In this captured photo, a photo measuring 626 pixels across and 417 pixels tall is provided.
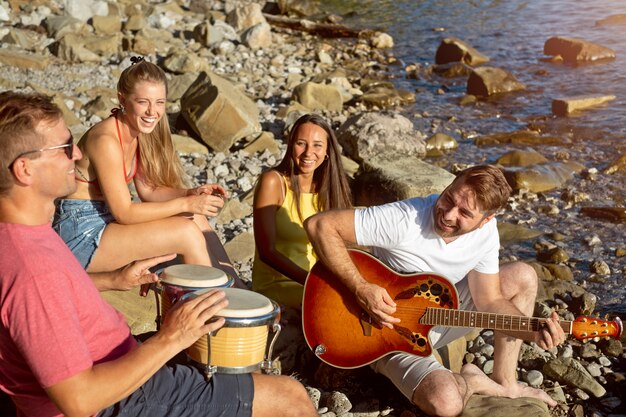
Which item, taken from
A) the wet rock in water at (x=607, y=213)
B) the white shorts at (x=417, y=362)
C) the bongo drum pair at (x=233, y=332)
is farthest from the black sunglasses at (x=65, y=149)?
the wet rock in water at (x=607, y=213)

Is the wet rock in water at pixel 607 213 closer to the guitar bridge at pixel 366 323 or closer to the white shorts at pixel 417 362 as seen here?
the white shorts at pixel 417 362

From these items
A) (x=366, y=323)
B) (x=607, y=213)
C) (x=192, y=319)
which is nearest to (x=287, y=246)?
(x=366, y=323)

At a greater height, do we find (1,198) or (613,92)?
(1,198)

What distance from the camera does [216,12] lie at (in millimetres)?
18922

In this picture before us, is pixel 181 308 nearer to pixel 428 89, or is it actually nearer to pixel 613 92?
pixel 428 89

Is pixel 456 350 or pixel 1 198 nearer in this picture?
pixel 1 198

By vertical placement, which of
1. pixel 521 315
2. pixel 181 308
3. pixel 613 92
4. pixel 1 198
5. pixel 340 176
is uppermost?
pixel 1 198

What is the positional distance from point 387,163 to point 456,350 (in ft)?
10.3

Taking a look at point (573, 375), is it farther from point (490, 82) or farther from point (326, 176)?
point (490, 82)

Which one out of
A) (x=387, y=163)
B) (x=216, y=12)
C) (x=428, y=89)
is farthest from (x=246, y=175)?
(x=216, y=12)

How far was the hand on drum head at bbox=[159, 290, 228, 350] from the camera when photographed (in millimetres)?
2916

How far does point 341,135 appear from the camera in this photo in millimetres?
10000

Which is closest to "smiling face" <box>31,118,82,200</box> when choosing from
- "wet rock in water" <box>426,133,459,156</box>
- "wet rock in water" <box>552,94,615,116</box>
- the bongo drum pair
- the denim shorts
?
the bongo drum pair

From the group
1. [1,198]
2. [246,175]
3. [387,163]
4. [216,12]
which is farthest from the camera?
[216,12]
